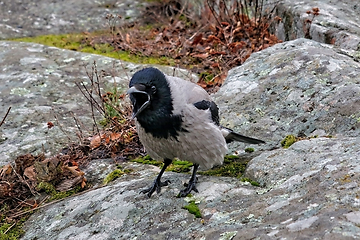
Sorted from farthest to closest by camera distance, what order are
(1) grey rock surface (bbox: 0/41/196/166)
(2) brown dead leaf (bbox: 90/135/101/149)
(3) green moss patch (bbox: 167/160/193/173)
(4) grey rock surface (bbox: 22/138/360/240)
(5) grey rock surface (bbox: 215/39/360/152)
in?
(1) grey rock surface (bbox: 0/41/196/166) → (2) brown dead leaf (bbox: 90/135/101/149) → (3) green moss patch (bbox: 167/160/193/173) → (5) grey rock surface (bbox: 215/39/360/152) → (4) grey rock surface (bbox: 22/138/360/240)

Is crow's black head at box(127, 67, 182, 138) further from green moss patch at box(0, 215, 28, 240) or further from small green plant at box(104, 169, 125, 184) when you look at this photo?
green moss patch at box(0, 215, 28, 240)

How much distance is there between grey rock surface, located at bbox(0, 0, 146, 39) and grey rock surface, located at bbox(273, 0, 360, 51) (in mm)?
3931

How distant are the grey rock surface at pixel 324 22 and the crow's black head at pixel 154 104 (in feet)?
9.70

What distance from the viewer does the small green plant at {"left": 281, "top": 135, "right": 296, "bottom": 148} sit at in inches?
151

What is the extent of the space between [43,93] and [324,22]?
422cm

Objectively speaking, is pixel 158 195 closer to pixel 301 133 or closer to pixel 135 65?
pixel 301 133

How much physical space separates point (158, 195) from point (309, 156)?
4.04 feet

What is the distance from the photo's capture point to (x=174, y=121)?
11.4ft

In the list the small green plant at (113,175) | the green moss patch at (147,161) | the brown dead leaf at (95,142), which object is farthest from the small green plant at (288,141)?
the brown dead leaf at (95,142)

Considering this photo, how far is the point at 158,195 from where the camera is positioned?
3.46m

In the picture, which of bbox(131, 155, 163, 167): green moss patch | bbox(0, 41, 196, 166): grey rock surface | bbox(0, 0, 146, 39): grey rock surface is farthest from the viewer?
bbox(0, 0, 146, 39): grey rock surface

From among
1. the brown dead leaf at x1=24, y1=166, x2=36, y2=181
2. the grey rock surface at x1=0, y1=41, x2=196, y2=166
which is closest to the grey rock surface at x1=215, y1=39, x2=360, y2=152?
the grey rock surface at x1=0, y1=41, x2=196, y2=166

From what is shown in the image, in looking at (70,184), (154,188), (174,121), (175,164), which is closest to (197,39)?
(175,164)

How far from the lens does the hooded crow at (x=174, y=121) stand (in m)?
3.38
